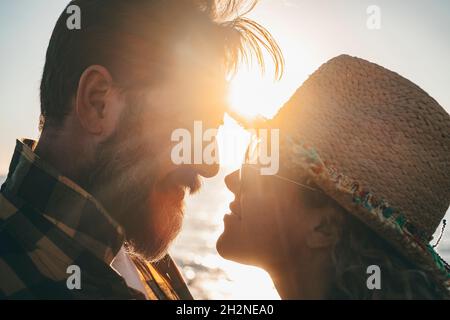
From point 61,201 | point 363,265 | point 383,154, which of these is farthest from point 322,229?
point 61,201

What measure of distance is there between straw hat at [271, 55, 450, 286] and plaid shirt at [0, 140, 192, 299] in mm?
1180

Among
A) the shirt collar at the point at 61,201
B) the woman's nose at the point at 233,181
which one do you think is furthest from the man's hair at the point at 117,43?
the woman's nose at the point at 233,181

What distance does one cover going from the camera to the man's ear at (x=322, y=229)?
8.35 ft

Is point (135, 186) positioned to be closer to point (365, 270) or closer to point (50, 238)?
point (50, 238)

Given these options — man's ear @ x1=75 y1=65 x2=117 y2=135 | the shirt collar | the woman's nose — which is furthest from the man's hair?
the woman's nose

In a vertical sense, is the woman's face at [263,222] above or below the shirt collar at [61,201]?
below

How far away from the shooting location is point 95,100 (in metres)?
2.55

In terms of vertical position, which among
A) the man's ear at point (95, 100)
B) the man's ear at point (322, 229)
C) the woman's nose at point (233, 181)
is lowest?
the man's ear at point (322, 229)

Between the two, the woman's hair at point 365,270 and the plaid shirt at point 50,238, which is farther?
the woman's hair at point 365,270

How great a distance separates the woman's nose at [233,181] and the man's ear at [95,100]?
975 millimetres

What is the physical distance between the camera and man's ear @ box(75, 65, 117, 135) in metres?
2.51

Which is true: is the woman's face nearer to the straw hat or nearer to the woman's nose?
the woman's nose

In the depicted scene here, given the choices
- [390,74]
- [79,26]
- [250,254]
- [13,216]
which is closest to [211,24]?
[79,26]

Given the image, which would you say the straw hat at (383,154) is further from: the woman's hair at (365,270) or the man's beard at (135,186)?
the man's beard at (135,186)
